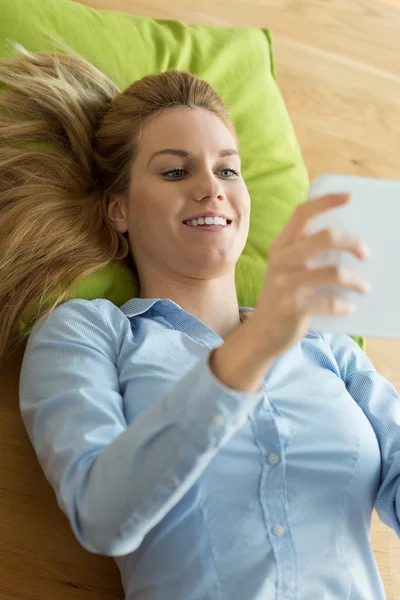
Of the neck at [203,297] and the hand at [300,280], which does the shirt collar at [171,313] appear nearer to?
the neck at [203,297]

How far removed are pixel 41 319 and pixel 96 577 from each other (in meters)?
0.35

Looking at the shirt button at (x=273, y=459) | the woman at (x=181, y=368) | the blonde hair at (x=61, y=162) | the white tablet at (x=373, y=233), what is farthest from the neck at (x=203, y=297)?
the white tablet at (x=373, y=233)

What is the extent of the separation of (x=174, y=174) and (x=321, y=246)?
20.6 inches

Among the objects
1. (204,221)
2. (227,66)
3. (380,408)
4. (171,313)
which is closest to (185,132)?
(204,221)

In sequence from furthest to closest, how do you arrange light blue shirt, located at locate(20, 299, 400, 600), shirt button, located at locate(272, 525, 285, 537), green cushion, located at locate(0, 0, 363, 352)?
green cushion, located at locate(0, 0, 363, 352) → shirt button, located at locate(272, 525, 285, 537) → light blue shirt, located at locate(20, 299, 400, 600)

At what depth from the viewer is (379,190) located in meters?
0.70

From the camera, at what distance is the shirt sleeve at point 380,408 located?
0.94m

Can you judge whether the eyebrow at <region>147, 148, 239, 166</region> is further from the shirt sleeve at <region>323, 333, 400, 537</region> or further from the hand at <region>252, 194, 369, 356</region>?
the hand at <region>252, 194, 369, 356</region>

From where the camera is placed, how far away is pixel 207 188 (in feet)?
3.30

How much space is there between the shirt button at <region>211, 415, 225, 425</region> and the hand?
7cm

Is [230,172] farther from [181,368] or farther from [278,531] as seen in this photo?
[278,531]

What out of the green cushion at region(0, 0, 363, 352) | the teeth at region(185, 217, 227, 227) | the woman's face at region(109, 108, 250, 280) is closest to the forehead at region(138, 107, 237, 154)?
the woman's face at region(109, 108, 250, 280)

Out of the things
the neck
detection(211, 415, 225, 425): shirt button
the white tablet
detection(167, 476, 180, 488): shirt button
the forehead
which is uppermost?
the white tablet

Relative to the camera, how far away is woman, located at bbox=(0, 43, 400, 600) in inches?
24.8
